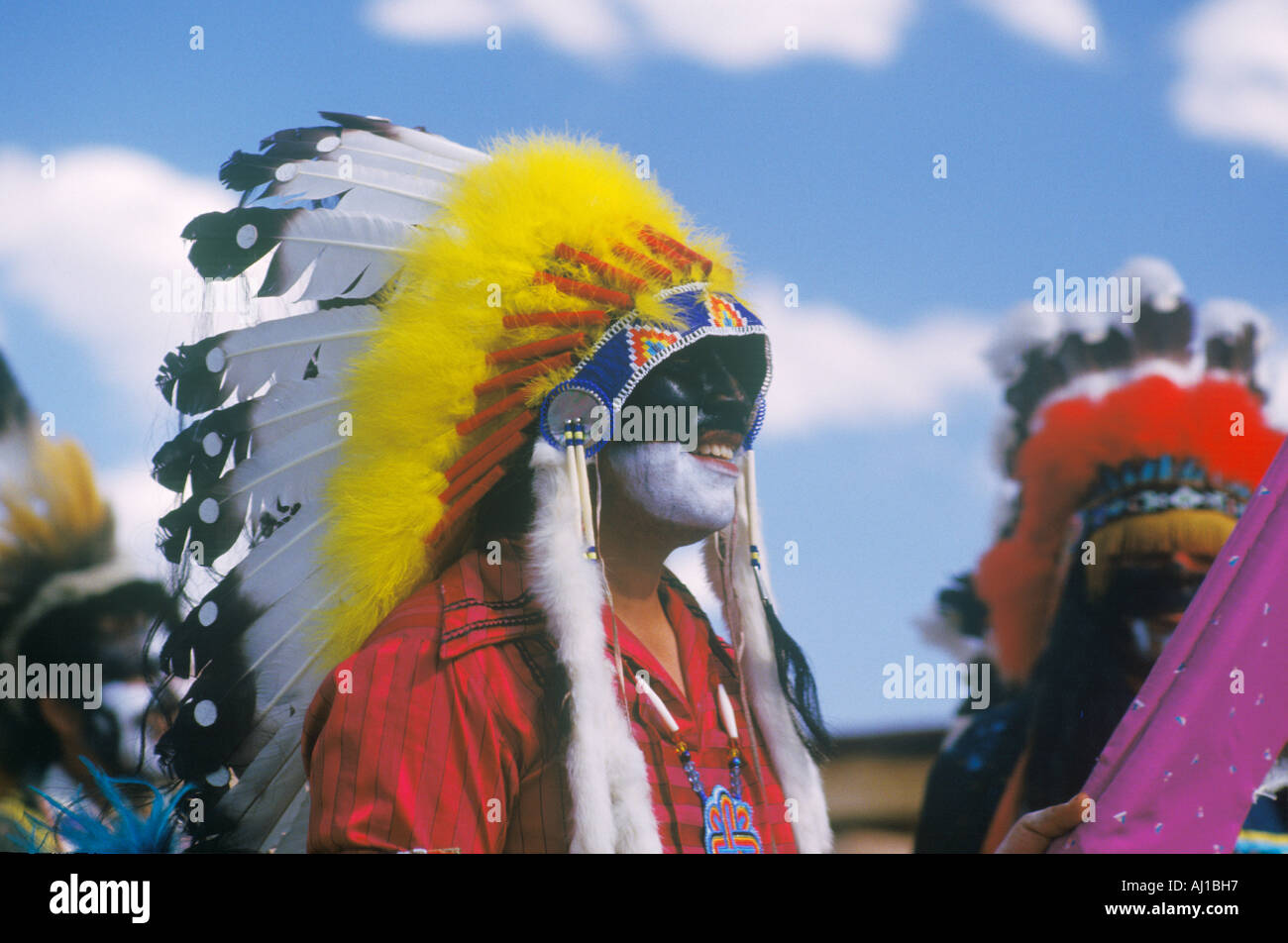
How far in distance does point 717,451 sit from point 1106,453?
87 cm

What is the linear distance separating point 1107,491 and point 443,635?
1436 mm

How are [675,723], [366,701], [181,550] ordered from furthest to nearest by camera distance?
[181,550] → [675,723] → [366,701]

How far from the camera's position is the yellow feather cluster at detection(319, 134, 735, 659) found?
7.85ft

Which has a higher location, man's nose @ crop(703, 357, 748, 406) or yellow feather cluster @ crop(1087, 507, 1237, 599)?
man's nose @ crop(703, 357, 748, 406)

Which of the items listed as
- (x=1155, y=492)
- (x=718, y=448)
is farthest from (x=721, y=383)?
(x=1155, y=492)

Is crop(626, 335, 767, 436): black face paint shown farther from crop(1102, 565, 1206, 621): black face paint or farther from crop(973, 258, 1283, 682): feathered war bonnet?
crop(1102, 565, 1206, 621): black face paint

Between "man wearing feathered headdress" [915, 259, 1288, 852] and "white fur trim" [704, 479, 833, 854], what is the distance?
27 centimetres

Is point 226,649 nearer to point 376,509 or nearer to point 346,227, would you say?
point 376,509

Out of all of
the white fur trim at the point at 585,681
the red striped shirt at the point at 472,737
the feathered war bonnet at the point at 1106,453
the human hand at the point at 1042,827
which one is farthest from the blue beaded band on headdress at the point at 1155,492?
the white fur trim at the point at 585,681

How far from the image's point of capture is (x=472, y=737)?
7.50 ft

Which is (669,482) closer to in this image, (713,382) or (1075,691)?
(713,382)

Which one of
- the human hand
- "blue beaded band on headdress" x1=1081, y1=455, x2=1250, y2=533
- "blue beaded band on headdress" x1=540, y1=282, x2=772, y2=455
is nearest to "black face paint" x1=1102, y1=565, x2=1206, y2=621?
"blue beaded band on headdress" x1=1081, y1=455, x2=1250, y2=533
